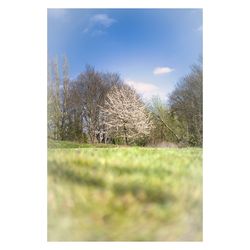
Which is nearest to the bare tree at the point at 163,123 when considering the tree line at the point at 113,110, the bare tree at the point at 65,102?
the tree line at the point at 113,110

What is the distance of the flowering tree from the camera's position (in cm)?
267

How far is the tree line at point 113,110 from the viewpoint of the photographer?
2.64 m

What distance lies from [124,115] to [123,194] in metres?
0.52

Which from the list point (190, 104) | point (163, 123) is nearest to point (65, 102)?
point (163, 123)

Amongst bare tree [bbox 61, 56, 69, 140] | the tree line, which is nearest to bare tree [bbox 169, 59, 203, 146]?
the tree line

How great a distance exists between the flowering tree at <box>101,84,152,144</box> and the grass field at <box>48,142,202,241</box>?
0.12 m

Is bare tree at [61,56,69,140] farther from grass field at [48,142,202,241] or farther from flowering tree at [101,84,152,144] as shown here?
flowering tree at [101,84,152,144]

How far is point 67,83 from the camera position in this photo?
2.65 m

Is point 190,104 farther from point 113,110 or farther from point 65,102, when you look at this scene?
point 65,102

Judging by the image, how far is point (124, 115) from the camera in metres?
2.70

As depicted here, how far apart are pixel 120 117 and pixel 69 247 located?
35.2 inches
